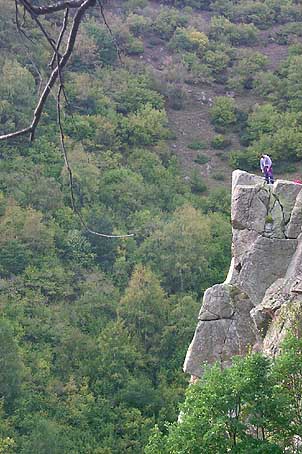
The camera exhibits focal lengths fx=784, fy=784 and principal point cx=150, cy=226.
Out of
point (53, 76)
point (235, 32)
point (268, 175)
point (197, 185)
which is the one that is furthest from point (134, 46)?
point (53, 76)

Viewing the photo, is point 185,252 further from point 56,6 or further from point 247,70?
point 56,6

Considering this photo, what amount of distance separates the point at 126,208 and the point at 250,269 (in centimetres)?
1541

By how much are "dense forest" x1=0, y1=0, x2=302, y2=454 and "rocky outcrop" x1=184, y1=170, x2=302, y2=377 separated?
5.53ft

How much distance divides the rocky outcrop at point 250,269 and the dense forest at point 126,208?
1.69m

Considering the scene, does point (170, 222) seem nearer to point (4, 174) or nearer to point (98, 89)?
point (4, 174)

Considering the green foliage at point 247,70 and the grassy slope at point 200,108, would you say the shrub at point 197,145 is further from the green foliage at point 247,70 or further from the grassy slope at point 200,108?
the green foliage at point 247,70

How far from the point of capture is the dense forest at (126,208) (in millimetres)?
19719

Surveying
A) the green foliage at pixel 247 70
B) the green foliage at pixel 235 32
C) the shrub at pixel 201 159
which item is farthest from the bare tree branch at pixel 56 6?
the green foliage at pixel 235 32

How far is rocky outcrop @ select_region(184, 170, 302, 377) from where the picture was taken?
12.8 m

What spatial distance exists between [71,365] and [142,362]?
6.52ft

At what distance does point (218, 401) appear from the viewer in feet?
29.6

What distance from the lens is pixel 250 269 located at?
13.2m

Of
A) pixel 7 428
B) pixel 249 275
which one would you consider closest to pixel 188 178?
pixel 7 428

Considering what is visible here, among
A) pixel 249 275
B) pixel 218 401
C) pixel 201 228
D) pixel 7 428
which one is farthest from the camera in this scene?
pixel 201 228
